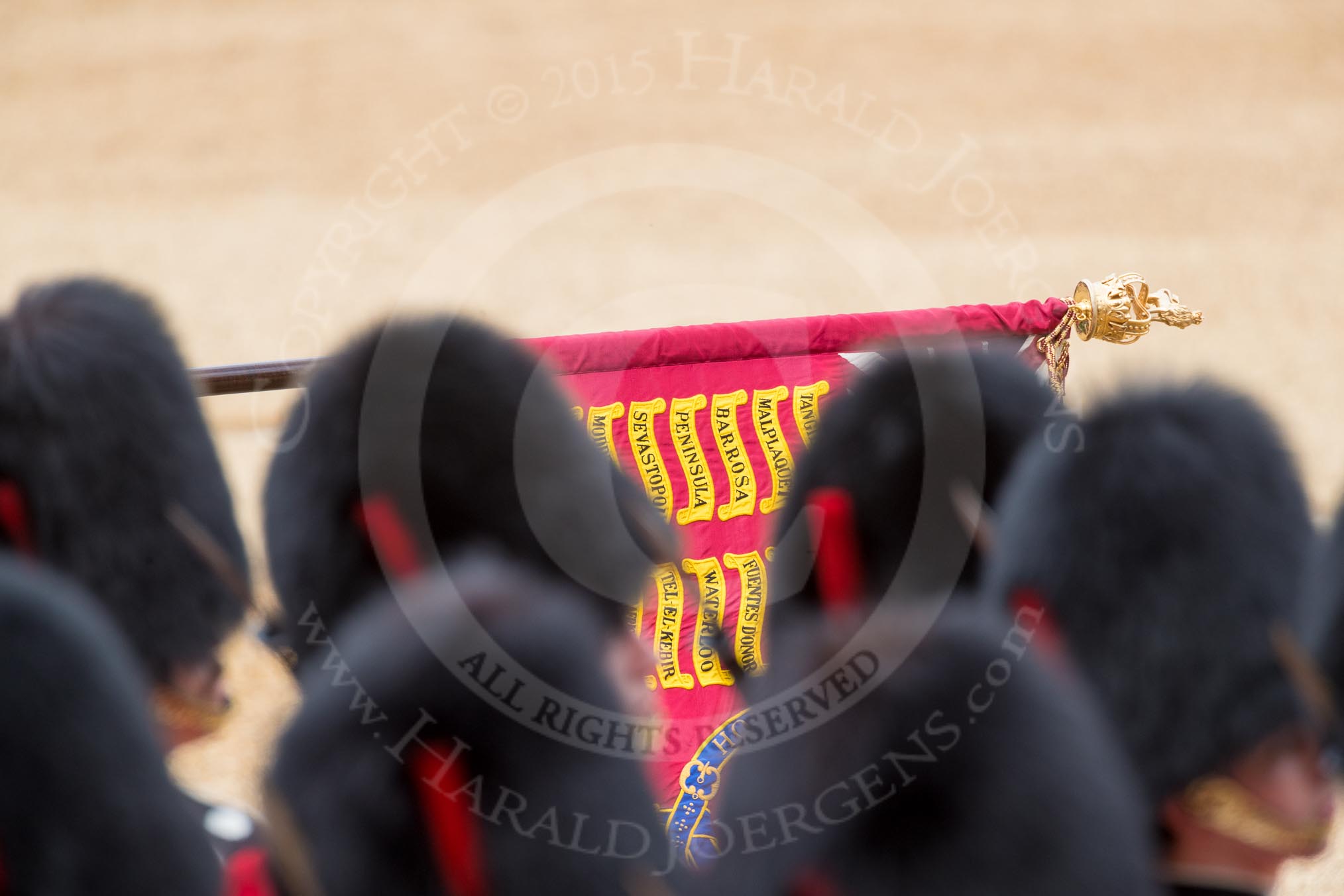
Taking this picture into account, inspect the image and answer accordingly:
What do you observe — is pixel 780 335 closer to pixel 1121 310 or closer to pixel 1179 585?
pixel 1121 310

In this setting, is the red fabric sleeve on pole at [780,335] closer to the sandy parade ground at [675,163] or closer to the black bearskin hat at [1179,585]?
the black bearskin hat at [1179,585]

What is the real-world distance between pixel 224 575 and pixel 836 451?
0.85 m

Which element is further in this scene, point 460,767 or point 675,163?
point 675,163

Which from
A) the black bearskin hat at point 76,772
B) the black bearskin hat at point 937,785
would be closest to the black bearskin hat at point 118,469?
the black bearskin hat at point 76,772

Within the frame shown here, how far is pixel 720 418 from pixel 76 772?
1.95 metres

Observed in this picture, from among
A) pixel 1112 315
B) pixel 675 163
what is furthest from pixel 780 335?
pixel 675 163

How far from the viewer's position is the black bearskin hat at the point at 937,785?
3.24 ft

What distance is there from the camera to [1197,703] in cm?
135

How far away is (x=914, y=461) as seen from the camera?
5.41 feet

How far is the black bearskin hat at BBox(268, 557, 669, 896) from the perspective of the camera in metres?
0.99

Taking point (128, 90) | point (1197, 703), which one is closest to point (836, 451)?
point (1197, 703)

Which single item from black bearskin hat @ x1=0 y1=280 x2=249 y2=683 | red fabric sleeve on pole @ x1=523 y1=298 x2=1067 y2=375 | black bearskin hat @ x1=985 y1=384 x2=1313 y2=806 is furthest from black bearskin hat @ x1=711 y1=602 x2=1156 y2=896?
red fabric sleeve on pole @ x1=523 y1=298 x2=1067 y2=375

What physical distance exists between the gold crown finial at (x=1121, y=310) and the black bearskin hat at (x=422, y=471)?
172 cm

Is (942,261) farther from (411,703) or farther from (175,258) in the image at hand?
(411,703)
